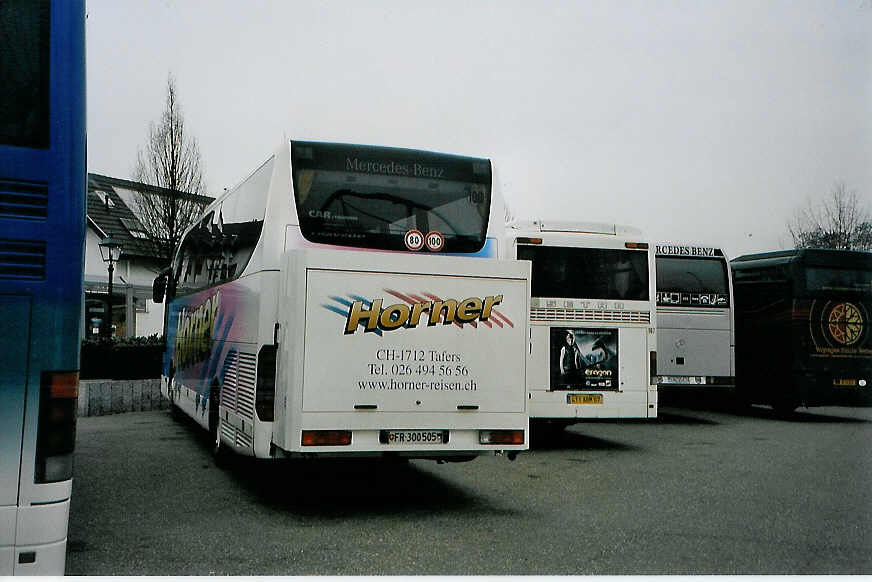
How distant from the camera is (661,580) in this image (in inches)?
230

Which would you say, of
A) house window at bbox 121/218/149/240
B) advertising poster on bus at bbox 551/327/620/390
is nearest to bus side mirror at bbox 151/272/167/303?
house window at bbox 121/218/149/240

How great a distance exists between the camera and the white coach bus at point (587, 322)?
11.8m

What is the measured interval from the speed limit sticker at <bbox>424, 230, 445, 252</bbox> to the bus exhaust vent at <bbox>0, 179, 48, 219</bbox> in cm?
410

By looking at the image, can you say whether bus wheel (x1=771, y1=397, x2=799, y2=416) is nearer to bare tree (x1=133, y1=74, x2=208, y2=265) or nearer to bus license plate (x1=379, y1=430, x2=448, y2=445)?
bare tree (x1=133, y1=74, x2=208, y2=265)

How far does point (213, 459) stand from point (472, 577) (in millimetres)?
5498

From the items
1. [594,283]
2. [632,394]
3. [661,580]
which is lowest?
[661,580]

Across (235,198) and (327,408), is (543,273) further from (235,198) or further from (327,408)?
(327,408)

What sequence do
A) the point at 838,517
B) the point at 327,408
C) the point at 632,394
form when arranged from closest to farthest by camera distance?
the point at 327,408 → the point at 838,517 → the point at 632,394

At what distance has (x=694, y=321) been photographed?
1678cm

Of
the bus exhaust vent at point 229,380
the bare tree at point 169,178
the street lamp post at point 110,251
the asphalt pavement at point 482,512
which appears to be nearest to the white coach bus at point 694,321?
the asphalt pavement at point 482,512

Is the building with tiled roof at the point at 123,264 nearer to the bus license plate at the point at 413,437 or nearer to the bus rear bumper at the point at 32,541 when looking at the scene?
the bus license plate at the point at 413,437

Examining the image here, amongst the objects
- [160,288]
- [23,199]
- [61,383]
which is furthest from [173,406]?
[23,199]

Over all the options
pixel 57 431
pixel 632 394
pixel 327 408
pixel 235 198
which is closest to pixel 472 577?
pixel 327 408

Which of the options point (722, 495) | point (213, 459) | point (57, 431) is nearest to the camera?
point (57, 431)
